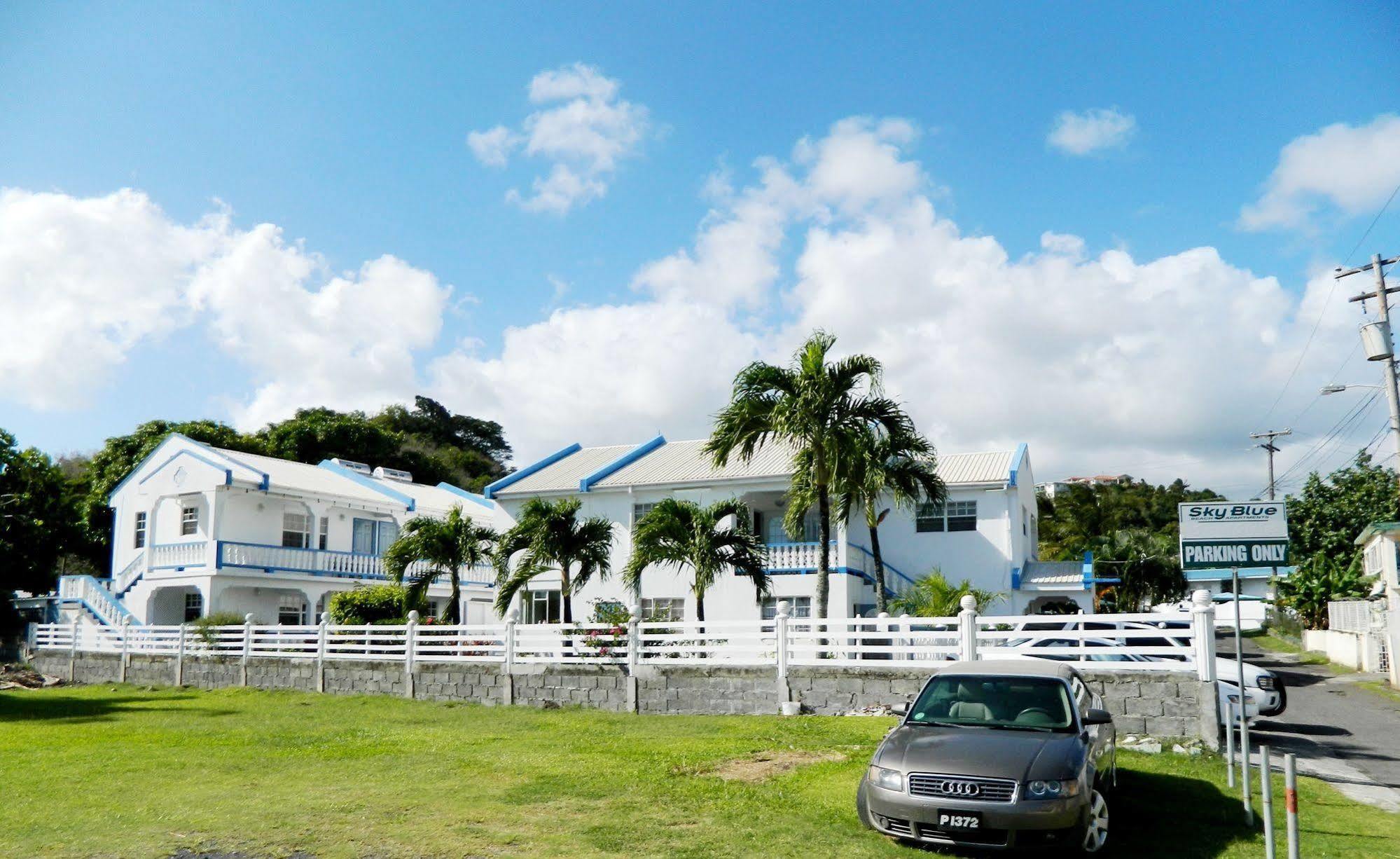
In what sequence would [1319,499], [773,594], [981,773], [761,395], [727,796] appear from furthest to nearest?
[1319,499] → [773,594] → [761,395] → [727,796] → [981,773]

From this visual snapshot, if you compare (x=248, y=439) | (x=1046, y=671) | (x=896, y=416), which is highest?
(x=248, y=439)

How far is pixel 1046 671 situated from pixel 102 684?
2728 cm

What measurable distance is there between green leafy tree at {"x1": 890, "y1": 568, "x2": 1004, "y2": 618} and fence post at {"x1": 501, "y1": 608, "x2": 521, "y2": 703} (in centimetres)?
773

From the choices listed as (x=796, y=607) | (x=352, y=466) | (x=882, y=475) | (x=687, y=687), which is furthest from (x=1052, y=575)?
(x=352, y=466)

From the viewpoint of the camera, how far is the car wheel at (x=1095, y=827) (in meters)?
7.89

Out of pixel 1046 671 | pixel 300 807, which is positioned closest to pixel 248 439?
pixel 300 807

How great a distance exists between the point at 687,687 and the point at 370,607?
14.8 metres

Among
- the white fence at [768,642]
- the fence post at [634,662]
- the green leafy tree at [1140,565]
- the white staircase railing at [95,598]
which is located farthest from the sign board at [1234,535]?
the green leafy tree at [1140,565]

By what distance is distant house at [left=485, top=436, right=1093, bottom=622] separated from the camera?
2875 centimetres

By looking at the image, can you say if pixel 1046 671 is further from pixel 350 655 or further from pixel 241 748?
pixel 350 655

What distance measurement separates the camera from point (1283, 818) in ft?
31.1

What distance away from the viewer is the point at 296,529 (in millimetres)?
36344

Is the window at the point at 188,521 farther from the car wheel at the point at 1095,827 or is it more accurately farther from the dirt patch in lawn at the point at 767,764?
the car wheel at the point at 1095,827

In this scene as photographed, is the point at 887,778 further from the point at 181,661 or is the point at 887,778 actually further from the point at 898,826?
the point at 181,661
